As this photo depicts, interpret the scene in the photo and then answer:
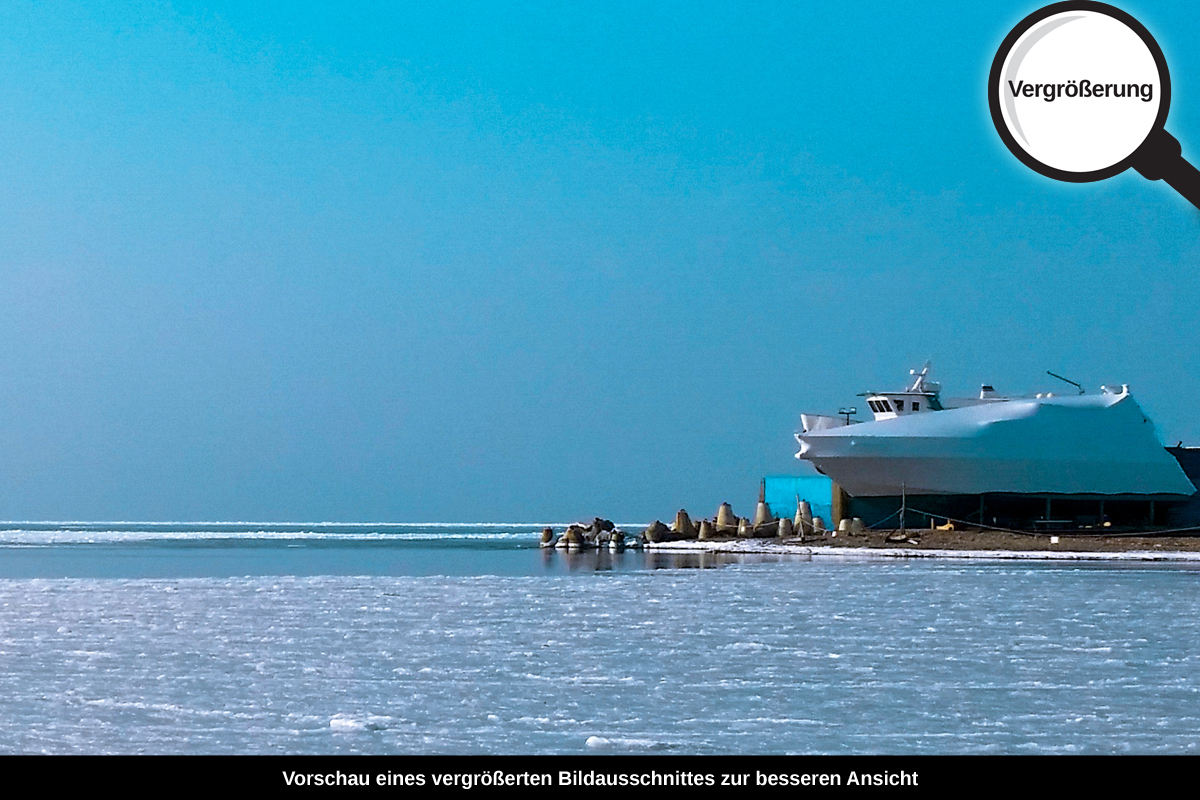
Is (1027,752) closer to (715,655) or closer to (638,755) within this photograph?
(638,755)

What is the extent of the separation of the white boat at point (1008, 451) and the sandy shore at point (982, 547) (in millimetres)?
2573

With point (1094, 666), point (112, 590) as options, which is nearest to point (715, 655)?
point (1094, 666)

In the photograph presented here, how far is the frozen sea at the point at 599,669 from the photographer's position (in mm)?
8188

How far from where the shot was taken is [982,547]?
4131cm

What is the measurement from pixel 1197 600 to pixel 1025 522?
3204 cm

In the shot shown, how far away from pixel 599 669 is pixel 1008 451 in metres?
41.1

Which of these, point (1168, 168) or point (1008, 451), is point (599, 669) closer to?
point (1168, 168)

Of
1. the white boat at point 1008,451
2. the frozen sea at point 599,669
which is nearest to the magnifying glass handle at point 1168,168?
the frozen sea at point 599,669

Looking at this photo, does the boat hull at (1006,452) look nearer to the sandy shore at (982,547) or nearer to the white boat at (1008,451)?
Result: the white boat at (1008,451)

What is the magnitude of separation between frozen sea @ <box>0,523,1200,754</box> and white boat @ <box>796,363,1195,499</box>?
88.3 ft

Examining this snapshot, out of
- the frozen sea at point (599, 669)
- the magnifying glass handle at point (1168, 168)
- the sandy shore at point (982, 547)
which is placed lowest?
the frozen sea at point (599, 669)

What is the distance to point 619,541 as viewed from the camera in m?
50.2

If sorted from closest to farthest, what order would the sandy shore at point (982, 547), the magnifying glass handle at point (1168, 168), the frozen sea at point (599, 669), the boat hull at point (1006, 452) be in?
the magnifying glass handle at point (1168, 168) → the frozen sea at point (599, 669) → the sandy shore at point (982, 547) → the boat hull at point (1006, 452)
